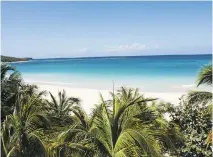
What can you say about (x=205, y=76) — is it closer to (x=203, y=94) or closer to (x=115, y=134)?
(x=203, y=94)

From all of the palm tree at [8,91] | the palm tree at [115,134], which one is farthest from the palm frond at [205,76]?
the palm tree at [8,91]

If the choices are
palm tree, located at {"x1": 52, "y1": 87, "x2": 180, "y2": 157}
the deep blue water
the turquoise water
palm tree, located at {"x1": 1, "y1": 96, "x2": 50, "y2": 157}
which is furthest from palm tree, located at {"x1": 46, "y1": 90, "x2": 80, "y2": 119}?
the deep blue water

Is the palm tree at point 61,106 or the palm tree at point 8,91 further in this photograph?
the palm tree at point 61,106

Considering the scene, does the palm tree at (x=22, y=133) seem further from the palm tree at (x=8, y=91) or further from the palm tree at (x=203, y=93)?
the palm tree at (x=203, y=93)

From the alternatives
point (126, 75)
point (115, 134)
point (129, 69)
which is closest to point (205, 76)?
point (115, 134)

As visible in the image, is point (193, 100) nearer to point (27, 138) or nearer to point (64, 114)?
point (64, 114)

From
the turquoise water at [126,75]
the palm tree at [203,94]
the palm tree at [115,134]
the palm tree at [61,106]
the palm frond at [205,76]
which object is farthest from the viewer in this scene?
the turquoise water at [126,75]

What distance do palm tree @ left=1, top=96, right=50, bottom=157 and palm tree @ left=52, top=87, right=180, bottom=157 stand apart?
27.0 inches

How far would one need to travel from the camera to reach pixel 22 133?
21.6 feet

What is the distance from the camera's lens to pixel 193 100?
9.91 metres

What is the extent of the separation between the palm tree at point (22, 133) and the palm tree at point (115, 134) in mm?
685

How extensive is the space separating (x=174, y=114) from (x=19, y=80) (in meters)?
4.49

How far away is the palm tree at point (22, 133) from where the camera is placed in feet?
21.4

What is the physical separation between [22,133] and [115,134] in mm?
1787
